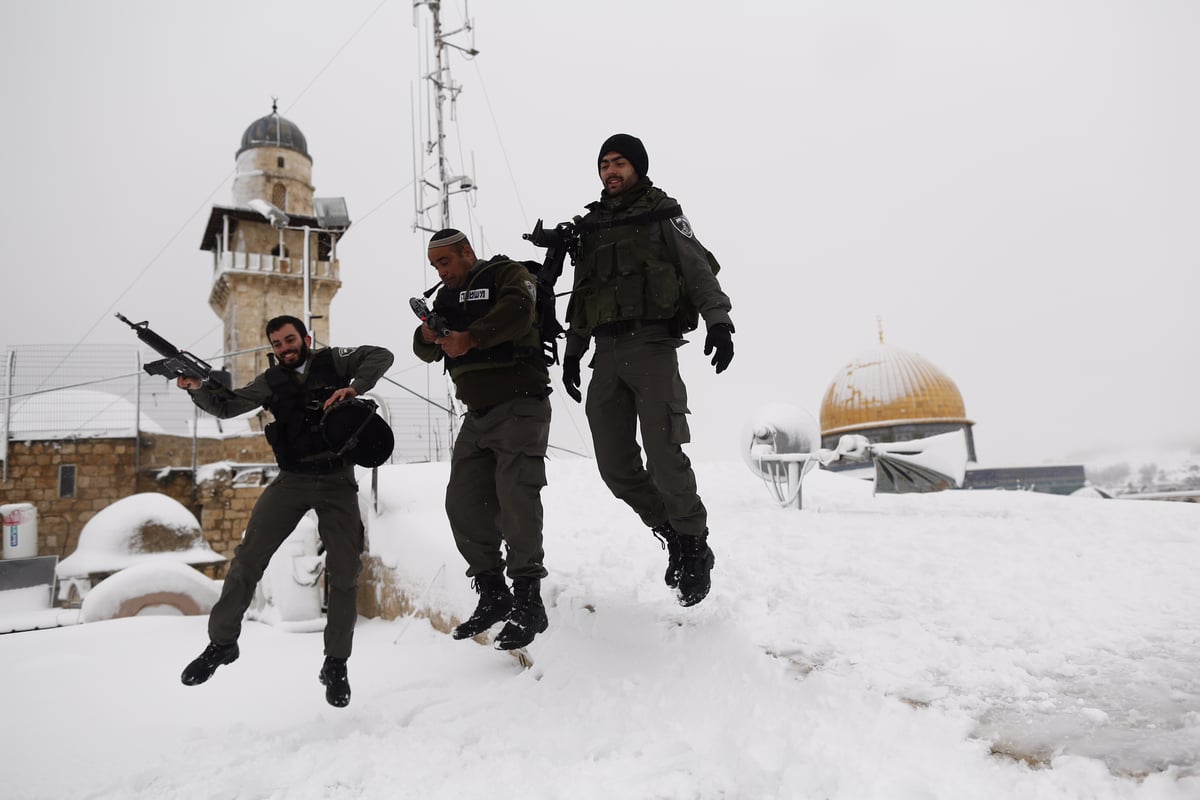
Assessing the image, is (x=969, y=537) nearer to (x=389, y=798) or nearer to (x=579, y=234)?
(x=579, y=234)

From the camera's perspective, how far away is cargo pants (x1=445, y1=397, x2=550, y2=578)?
3.72 metres

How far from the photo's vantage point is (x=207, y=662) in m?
3.75

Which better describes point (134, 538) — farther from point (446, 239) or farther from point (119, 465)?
point (446, 239)

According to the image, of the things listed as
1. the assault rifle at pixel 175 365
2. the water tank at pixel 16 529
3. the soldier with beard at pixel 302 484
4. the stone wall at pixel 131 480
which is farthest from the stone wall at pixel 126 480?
the soldier with beard at pixel 302 484

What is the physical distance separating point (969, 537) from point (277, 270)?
3395 centimetres

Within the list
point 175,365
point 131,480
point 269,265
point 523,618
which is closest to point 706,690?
point 523,618

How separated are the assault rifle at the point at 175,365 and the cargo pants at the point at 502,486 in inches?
58.0

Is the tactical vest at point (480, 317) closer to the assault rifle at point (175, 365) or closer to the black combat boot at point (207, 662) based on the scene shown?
the assault rifle at point (175, 365)

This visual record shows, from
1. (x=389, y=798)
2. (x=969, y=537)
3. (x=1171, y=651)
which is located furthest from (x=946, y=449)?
(x=389, y=798)

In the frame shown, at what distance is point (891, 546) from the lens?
5.81 m

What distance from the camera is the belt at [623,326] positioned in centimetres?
395

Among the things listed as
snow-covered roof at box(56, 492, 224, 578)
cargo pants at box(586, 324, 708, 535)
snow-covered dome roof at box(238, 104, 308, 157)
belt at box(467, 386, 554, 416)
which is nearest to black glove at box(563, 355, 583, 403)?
cargo pants at box(586, 324, 708, 535)

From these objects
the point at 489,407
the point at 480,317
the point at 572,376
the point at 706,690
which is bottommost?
the point at 706,690

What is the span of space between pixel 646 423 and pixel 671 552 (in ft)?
2.45
